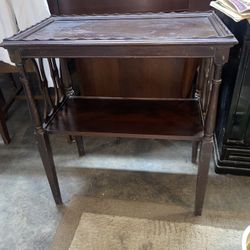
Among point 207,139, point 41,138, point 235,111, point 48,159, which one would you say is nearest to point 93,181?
point 48,159

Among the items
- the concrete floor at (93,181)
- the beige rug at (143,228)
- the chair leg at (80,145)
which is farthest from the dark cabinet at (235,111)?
the chair leg at (80,145)

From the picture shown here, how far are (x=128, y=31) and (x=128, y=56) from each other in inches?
6.4

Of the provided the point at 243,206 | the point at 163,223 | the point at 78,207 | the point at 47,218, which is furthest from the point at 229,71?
the point at 47,218

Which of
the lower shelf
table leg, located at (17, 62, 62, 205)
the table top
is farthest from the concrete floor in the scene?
the table top

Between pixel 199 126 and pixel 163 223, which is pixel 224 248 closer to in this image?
pixel 163 223

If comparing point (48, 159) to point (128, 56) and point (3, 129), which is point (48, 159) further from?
point (3, 129)

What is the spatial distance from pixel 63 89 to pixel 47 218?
2.12ft

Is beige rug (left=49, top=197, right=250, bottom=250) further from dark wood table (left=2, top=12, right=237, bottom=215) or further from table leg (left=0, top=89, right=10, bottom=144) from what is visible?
table leg (left=0, top=89, right=10, bottom=144)

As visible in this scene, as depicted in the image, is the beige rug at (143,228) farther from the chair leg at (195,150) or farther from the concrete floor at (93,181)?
the chair leg at (195,150)

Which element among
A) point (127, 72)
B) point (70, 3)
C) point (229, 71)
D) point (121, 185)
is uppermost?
point (70, 3)

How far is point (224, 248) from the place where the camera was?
1079 millimetres

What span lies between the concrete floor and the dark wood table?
143mm

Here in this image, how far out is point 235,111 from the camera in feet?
4.10

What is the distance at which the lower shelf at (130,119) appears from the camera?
1060 mm
